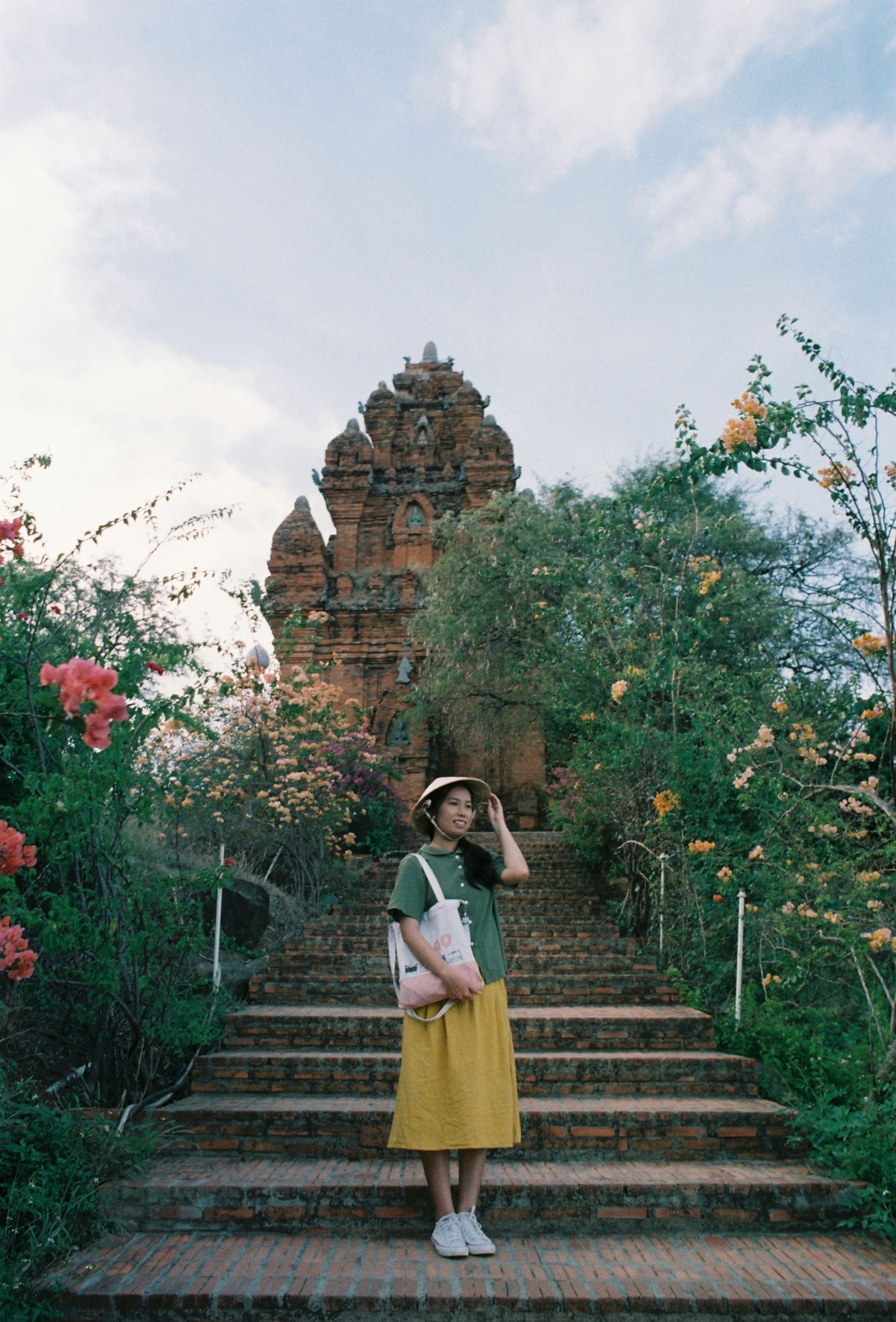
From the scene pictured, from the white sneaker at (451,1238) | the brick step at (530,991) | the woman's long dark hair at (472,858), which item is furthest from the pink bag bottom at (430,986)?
the brick step at (530,991)

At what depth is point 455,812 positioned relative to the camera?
3.61 metres

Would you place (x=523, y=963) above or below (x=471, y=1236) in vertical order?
above

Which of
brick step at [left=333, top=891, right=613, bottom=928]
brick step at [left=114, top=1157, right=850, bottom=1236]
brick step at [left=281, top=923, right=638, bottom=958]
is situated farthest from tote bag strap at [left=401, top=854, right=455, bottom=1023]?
brick step at [left=333, top=891, right=613, bottom=928]

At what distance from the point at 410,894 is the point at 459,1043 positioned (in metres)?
0.57

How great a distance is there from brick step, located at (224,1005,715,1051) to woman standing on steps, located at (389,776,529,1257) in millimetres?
2373

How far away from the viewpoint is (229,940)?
720 cm

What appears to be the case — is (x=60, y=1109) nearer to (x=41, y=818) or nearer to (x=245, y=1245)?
(x=245, y=1245)

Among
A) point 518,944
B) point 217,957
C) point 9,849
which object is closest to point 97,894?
point 217,957

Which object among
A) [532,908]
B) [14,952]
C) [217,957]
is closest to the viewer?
[14,952]

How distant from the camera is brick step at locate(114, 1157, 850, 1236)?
3.96 meters

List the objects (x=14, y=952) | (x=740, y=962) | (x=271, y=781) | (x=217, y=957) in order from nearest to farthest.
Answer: (x=14, y=952) < (x=740, y=962) < (x=217, y=957) < (x=271, y=781)

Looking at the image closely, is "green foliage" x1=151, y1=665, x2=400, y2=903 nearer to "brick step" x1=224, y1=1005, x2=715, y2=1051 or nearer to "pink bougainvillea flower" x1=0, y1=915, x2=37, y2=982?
"brick step" x1=224, y1=1005, x2=715, y2=1051

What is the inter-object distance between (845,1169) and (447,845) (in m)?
2.50

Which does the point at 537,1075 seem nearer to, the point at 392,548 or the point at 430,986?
the point at 430,986
